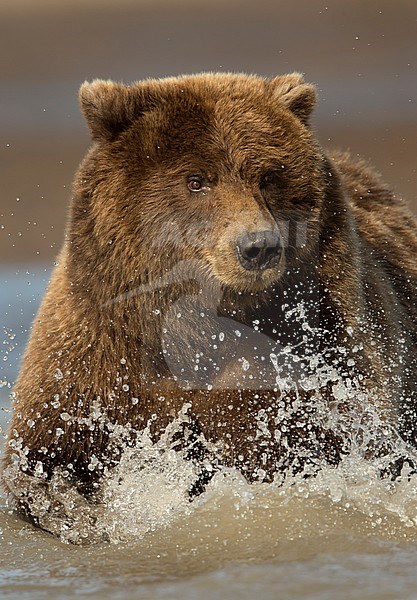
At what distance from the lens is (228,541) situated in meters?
4.81

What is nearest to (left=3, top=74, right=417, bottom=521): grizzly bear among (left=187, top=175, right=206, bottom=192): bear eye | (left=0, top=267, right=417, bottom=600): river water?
(left=187, top=175, right=206, bottom=192): bear eye

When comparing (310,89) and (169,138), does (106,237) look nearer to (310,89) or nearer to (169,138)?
(169,138)

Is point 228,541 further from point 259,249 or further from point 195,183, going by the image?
point 195,183

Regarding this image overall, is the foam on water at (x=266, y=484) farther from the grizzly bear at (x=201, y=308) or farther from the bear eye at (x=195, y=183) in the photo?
the bear eye at (x=195, y=183)

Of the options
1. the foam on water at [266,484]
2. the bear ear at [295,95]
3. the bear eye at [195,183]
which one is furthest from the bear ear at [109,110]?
the foam on water at [266,484]

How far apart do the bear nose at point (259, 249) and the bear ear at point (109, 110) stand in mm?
688

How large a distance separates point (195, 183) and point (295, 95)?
24.1 inches

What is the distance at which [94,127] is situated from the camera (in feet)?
17.2

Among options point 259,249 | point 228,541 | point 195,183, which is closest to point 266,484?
point 228,541

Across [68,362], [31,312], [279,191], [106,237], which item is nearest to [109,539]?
[68,362]

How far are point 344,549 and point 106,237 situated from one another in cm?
148

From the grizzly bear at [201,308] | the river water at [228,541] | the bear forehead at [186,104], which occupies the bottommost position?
the river water at [228,541]

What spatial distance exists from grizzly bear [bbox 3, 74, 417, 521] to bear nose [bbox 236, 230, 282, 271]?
0.25 feet

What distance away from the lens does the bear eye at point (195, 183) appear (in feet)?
16.8
